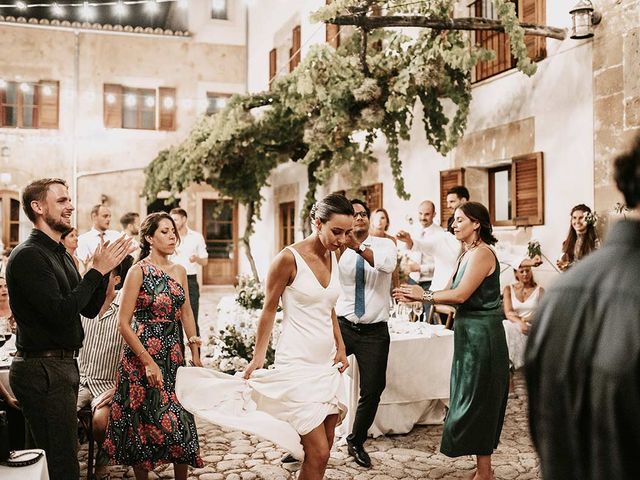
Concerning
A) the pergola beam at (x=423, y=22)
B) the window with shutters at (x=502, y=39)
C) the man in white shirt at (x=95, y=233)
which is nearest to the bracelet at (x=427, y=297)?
the pergola beam at (x=423, y=22)

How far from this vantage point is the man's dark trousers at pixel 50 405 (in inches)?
123

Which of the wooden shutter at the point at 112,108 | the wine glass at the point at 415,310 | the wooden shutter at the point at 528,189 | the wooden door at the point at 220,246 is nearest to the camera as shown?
the wine glass at the point at 415,310

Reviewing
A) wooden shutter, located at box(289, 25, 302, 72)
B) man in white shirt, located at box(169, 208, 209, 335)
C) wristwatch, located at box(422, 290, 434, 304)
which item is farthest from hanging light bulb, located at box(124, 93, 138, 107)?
wristwatch, located at box(422, 290, 434, 304)

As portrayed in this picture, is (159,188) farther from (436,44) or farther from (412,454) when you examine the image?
(412,454)

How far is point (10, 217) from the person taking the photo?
59.4 feet

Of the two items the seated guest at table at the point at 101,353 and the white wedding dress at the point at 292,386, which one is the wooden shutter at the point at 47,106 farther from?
the white wedding dress at the point at 292,386

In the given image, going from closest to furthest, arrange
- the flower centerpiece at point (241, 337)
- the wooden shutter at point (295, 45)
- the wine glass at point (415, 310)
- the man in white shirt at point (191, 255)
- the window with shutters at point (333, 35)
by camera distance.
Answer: the wine glass at point (415, 310) < the flower centerpiece at point (241, 337) < the man in white shirt at point (191, 255) < the window with shutters at point (333, 35) < the wooden shutter at point (295, 45)

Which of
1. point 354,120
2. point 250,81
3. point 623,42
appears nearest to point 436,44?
point 354,120

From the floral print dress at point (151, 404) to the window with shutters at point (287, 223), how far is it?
1257 cm

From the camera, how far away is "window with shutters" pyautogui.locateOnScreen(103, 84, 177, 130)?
748 inches

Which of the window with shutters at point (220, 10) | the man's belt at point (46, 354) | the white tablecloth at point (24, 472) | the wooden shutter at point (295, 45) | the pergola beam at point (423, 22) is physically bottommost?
the white tablecloth at point (24, 472)

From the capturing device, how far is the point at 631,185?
4.99ft

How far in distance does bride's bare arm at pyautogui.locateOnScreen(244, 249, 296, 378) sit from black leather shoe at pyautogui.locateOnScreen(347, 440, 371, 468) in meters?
1.66

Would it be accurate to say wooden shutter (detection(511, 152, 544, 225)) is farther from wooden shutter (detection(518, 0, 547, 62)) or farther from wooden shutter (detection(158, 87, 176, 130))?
wooden shutter (detection(158, 87, 176, 130))
